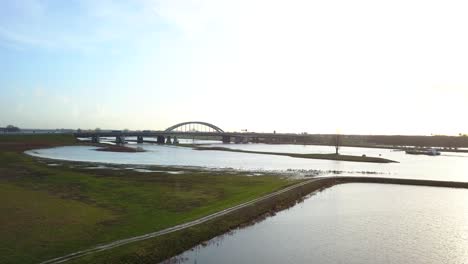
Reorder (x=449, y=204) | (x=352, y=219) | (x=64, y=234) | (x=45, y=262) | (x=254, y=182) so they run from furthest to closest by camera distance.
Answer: (x=254, y=182)
(x=449, y=204)
(x=352, y=219)
(x=64, y=234)
(x=45, y=262)

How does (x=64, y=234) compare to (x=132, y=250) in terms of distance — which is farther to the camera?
(x=64, y=234)

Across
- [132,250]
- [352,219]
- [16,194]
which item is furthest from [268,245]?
[16,194]

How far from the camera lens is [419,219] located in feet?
90.8

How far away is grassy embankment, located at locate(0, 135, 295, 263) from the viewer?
57.0 ft

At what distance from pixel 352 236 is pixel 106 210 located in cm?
1552

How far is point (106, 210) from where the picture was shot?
25375 millimetres

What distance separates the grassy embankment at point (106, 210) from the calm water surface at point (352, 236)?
6.85 ft

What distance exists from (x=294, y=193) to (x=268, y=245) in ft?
52.0

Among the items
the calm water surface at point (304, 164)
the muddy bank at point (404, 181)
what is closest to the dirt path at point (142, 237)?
the muddy bank at point (404, 181)

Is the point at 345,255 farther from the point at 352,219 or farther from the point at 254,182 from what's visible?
the point at 254,182

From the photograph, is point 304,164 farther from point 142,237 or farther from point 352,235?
point 142,237

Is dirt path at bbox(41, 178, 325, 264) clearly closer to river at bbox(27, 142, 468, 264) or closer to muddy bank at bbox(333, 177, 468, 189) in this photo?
river at bbox(27, 142, 468, 264)

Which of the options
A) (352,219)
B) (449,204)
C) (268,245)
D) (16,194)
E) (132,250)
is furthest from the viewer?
(449,204)

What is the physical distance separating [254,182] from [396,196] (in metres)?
14.5
